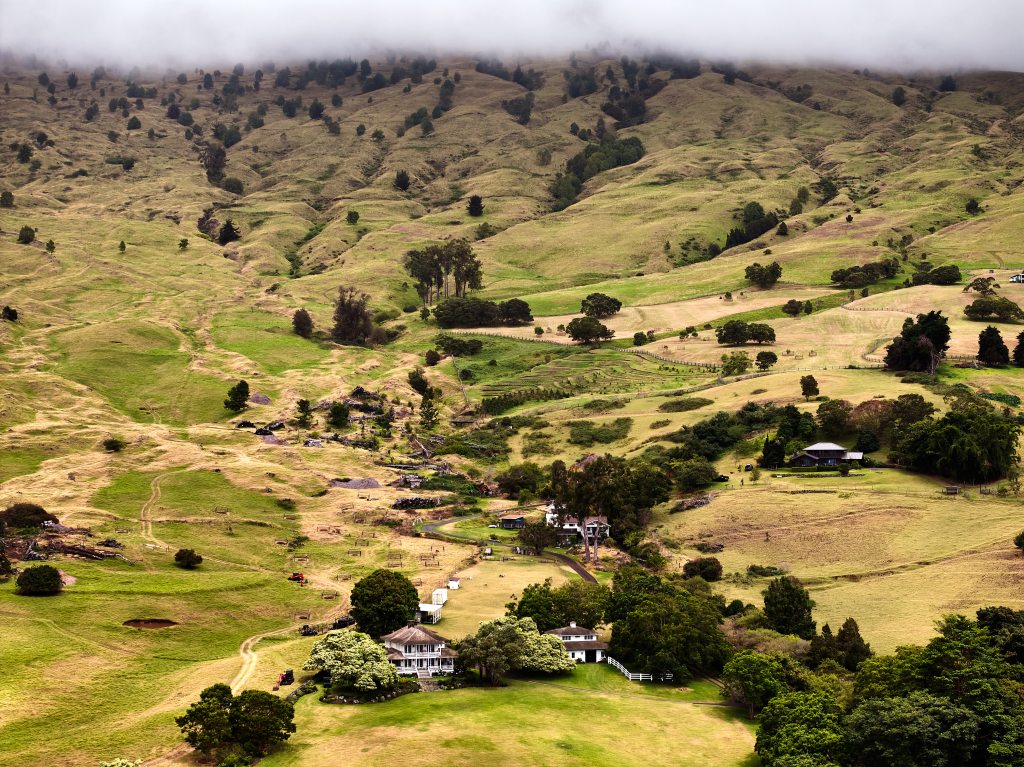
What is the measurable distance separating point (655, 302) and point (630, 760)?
142967 mm

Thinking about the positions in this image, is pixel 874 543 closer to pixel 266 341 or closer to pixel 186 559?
pixel 186 559

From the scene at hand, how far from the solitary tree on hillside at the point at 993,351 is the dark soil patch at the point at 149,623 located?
103650 mm

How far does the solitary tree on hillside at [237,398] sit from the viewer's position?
12181 cm

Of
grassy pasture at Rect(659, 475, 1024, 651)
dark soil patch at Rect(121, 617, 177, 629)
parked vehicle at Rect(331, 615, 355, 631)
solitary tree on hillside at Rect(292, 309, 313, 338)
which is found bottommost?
parked vehicle at Rect(331, 615, 355, 631)

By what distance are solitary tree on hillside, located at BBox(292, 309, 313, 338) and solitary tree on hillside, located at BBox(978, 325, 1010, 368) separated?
4226 inches

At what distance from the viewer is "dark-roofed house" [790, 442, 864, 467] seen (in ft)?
308

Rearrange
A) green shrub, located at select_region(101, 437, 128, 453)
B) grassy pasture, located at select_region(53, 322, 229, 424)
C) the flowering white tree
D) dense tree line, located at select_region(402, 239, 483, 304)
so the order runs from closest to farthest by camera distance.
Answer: the flowering white tree → green shrub, located at select_region(101, 437, 128, 453) → grassy pasture, located at select_region(53, 322, 229, 424) → dense tree line, located at select_region(402, 239, 483, 304)

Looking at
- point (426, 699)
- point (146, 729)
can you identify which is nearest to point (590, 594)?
point (426, 699)

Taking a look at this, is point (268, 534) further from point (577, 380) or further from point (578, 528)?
point (577, 380)

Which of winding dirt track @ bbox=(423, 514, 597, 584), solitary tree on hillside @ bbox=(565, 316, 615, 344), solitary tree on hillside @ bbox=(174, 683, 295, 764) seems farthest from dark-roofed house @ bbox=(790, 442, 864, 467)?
solitary tree on hillside @ bbox=(174, 683, 295, 764)

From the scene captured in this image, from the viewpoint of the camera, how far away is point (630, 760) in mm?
Result: 46125

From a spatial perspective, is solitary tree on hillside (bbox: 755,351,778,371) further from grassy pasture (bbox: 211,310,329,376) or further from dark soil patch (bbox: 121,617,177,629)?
dark soil patch (bbox: 121,617,177,629)

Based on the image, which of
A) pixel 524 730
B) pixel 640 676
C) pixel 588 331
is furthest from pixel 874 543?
pixel 588 331

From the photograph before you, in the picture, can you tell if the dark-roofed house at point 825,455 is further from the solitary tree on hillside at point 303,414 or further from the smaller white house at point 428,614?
the solitary tree on hillside at point 303,414
